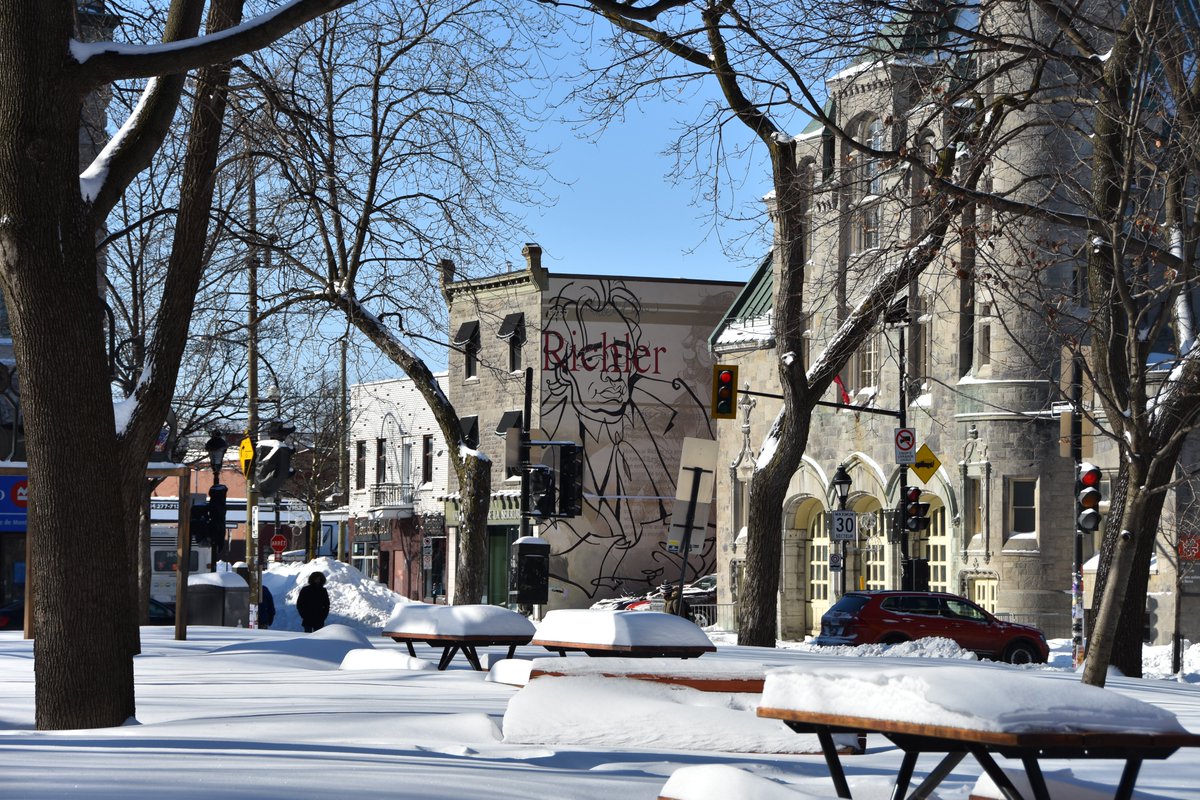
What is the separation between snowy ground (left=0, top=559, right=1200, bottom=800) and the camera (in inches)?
265

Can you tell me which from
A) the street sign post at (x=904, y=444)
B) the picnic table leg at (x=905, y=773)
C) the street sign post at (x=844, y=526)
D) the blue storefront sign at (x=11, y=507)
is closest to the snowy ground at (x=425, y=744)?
the picnic table leg at (x=905, y=773)

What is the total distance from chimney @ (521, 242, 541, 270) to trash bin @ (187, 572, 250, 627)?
78.2 feet

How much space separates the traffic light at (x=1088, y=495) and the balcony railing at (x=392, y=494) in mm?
43093

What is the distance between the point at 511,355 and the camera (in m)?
57.2

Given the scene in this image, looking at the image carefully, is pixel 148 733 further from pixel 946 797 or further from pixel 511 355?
pixel 511 355

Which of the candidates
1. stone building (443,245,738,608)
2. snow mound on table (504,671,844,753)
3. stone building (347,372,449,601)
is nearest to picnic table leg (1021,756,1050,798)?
snow mound on table (504,671,844,753)

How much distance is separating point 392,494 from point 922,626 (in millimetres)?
39356

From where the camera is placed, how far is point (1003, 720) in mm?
Result: 5457

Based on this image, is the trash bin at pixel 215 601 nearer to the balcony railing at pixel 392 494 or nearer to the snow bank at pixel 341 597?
the snow bank at pixel 341 597

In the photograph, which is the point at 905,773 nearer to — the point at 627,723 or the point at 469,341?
the point at 627,723

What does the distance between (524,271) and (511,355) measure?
307 centimetres

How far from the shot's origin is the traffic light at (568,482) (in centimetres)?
2583

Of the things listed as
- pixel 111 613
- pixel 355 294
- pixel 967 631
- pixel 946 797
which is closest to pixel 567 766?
pixel 946 797

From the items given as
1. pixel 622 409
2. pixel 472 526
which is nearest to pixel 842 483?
pixel 472 526
